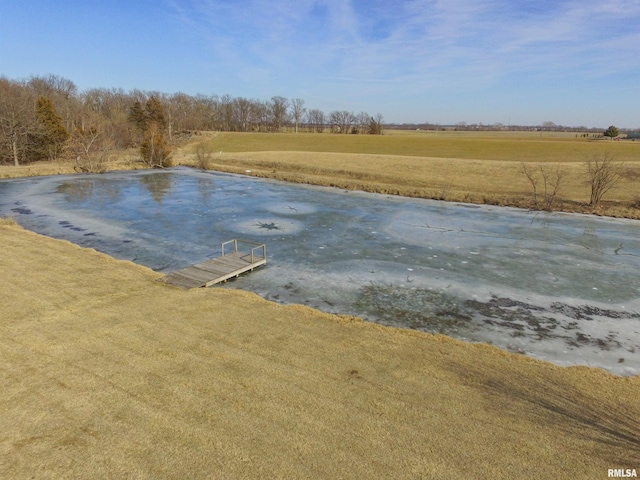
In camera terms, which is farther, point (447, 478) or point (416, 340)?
point (416, 340)

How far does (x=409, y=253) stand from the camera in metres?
14.9

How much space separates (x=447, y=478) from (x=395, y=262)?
954 centimetres

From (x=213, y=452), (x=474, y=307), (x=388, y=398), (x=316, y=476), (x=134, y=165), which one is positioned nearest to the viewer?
(x=316, y=476)

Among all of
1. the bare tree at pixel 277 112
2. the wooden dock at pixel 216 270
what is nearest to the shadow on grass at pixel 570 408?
the wooden dock at pixel 216 270

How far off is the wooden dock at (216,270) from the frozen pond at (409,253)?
369 millimetres

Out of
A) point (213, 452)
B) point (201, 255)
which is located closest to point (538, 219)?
point (201, 255)

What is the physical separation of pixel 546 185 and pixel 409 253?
1953 cm

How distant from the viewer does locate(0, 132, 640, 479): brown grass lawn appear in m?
4.86

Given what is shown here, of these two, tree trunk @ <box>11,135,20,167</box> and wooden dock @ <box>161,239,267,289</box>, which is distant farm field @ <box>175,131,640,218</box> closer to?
tree trunk @ <box>11,135,20,167</box>

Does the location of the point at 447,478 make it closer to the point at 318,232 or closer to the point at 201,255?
the point at 201,255

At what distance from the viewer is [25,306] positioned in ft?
29.4

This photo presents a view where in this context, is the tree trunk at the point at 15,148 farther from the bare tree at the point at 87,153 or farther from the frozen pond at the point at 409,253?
the frozen pond at the point at 409,253

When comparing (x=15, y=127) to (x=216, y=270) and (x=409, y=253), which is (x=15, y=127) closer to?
(x=216, y=270)

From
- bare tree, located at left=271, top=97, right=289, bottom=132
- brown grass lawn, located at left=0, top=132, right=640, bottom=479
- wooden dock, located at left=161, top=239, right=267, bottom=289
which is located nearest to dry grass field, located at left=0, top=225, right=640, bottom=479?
brown grass lawn, located at left=0, top=132, right=640, bottom=479
